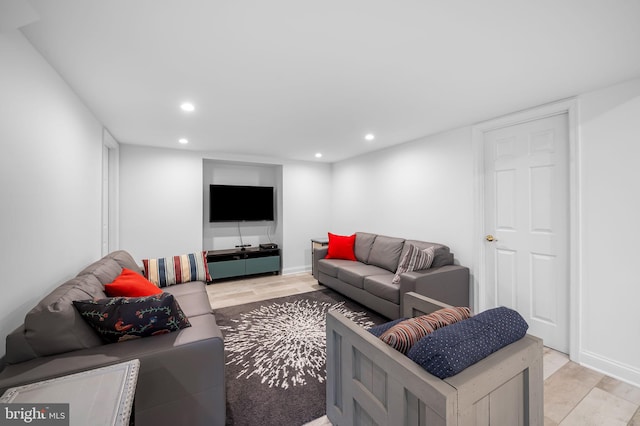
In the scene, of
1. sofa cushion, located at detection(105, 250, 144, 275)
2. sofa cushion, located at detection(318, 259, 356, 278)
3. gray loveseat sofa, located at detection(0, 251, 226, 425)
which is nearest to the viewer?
gray loveseat sofa, located at detection(0, 251, 226, 425)

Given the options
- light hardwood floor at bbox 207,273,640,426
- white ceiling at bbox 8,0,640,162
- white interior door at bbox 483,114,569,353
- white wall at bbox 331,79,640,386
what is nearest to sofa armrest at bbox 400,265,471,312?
white interior door at bbox 483,114,569,353

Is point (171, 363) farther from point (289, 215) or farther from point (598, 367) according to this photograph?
point (289, 215)

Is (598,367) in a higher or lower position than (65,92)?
lower

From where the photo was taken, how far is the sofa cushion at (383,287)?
2920mm

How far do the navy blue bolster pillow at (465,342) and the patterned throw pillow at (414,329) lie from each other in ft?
0.26

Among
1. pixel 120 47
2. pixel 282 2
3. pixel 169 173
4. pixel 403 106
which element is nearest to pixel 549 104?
pixel 403 106

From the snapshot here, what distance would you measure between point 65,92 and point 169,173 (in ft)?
7.80

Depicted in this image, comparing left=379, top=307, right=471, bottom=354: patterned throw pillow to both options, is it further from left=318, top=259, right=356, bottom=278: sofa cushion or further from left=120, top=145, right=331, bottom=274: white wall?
left=120, top=145, right=331, bottom=274: white wall

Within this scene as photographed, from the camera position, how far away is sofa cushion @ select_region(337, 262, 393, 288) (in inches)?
137

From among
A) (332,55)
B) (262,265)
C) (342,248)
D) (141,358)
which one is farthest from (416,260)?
(262,265)

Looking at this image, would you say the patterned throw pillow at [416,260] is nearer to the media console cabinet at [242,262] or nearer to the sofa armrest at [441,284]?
the sofa armrest at [441,284]

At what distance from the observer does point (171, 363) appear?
1.36 meters

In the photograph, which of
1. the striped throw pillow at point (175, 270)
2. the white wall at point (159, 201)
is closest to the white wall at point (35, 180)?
the striped throw pillow at point (175, 270)

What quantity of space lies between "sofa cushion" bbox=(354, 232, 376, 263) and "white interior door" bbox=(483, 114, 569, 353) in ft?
5.34
